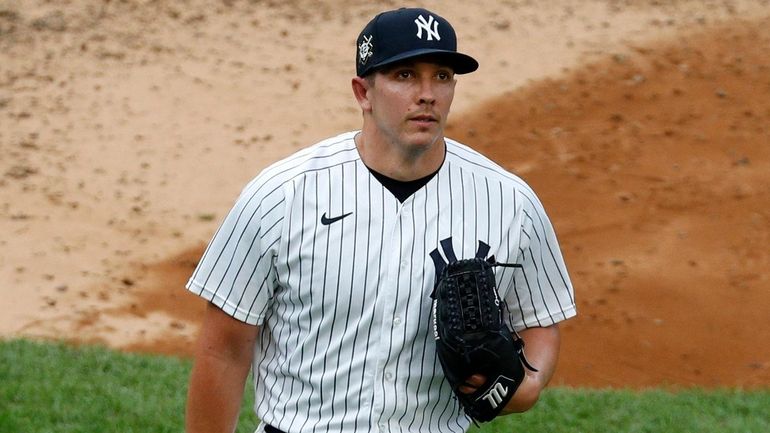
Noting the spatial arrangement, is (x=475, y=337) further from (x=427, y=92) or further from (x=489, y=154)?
(x=489, y=154)

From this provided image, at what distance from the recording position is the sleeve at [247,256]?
370 cm

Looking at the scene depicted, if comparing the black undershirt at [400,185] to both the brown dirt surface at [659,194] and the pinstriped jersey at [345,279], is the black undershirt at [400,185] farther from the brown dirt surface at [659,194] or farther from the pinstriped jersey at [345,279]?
the brown dirt surface at [659,194]

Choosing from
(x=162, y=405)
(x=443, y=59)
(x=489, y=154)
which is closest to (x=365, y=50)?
(x=443, y=59)

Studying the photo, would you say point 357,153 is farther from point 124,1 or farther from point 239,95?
point 124,1

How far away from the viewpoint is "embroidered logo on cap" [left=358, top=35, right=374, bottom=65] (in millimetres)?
3773

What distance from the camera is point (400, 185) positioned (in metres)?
3.80

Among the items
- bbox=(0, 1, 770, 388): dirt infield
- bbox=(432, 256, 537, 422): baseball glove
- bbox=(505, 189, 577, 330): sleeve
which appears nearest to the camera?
bbox=(432, 256, 537, 422): baseball glove

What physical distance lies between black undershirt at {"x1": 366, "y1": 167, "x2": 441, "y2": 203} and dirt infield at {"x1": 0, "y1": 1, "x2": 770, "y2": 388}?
4.92m

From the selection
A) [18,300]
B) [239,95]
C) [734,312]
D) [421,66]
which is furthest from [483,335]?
[239,95]

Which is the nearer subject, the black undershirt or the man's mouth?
the man's mouth

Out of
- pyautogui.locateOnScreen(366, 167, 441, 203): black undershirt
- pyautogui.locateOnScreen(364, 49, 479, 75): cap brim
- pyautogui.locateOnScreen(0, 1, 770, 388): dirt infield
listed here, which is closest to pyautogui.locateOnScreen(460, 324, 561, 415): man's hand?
pyautogui.locateOnScreen(366, 167, 441, 203): black undershirt

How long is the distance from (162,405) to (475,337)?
388cm

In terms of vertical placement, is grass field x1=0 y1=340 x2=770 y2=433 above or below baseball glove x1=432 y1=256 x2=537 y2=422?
below

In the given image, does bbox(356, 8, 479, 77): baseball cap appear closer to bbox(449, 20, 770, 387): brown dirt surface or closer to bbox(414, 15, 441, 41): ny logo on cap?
bbox(414, 15, 441, 41): ny logo on cap
